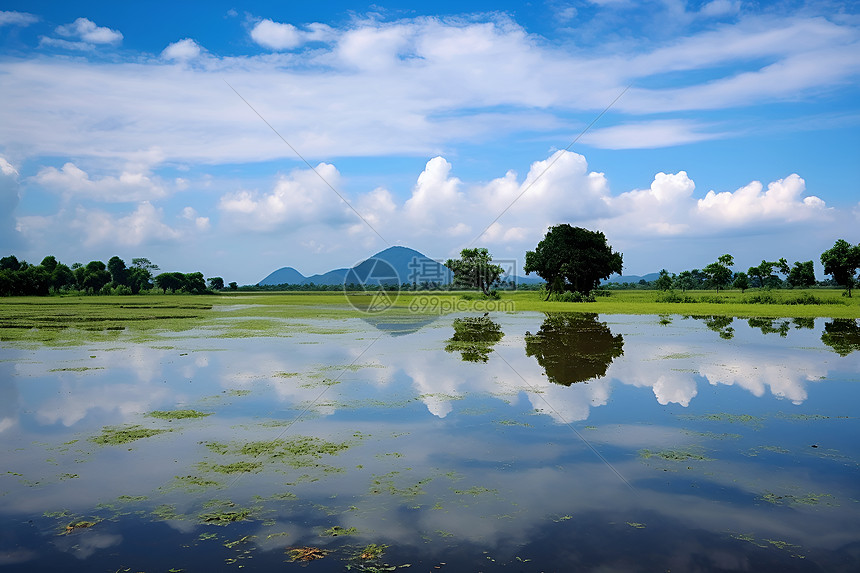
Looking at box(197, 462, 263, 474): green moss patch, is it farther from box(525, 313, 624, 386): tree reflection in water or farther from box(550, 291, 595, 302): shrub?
box(550, 291, 595, 302): shrub

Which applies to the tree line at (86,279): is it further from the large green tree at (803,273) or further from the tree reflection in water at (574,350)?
the large green tree at (803,273)

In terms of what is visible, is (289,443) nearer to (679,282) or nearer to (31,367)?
(31,367)

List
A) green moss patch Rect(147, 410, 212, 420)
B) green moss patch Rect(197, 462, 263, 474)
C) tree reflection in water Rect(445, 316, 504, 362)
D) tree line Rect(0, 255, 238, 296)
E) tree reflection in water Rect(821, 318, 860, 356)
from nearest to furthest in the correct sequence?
green moss patch Rect(197, 462, 263, 474) → green moss patch Rect(147, 410, 212, 420) → tree reflection in water Rect(445, 316, 504, 362) → tree reflection in water Rect(821, 318, 860, 356) → tree line Rect(0, 255, 238, 296)

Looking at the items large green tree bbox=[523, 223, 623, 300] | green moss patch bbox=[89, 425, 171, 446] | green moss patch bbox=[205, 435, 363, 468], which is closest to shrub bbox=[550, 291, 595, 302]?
large green tree bbox=[523, 223, 623, 300]

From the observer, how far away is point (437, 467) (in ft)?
31.9

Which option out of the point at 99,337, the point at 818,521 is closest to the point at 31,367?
the point at 99,337

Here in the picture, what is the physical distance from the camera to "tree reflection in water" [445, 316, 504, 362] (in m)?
24.0

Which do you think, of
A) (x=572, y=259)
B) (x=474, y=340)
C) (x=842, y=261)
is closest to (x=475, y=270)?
(x=572, y=259)

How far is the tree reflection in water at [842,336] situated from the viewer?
25.0m

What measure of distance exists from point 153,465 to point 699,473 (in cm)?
929

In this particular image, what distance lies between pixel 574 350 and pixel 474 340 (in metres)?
6.14

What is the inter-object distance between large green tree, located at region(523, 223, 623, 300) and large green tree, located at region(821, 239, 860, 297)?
30.5 metres

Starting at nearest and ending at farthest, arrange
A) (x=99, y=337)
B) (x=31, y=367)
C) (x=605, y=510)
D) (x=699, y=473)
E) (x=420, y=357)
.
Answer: (x=605, y=510), (x=699, y=473), (x=31, y=367), (x=420, y=357), (x=99, y=337)

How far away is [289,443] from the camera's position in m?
11.3
